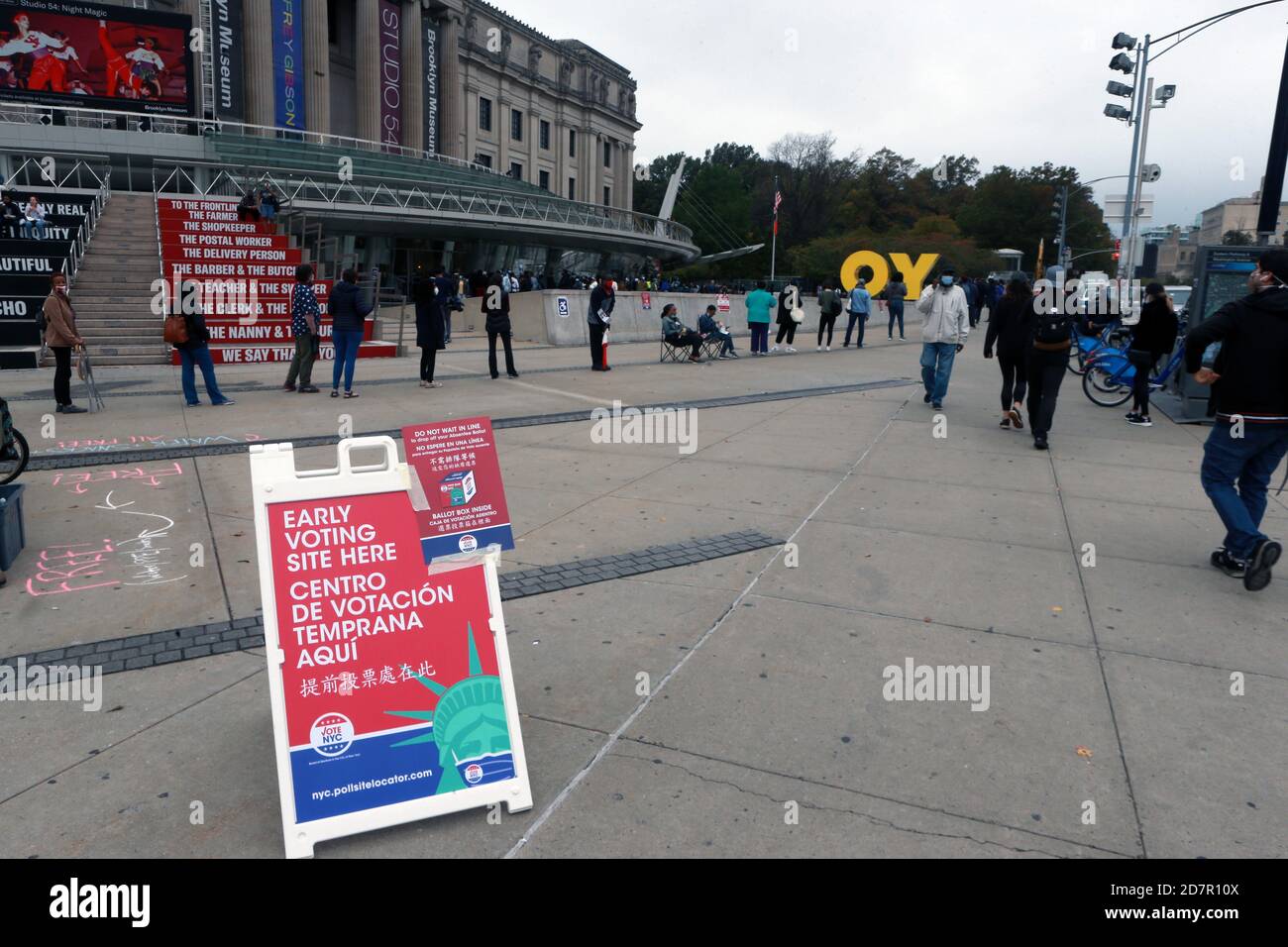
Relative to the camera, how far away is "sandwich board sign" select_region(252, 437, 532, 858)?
3.00 meters

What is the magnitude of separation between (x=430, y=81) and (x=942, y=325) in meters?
49.8

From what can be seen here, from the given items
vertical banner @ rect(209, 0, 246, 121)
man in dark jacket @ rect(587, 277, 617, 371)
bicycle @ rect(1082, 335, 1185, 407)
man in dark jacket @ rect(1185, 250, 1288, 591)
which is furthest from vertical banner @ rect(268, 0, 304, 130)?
man in dark jacket @ rect(1185, 250, 1288, 591)

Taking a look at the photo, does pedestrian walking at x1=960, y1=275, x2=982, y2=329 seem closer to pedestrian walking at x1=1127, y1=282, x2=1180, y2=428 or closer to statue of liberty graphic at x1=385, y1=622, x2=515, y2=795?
pedestrian walking at x1=1127, y1=282, x2=1180, y2=428

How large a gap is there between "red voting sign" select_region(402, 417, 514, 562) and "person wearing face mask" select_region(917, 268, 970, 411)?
9.27 metres

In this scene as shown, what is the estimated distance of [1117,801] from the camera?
3248mm

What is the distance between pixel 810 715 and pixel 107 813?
265cm

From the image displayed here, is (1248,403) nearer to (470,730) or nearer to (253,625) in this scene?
(470,730)

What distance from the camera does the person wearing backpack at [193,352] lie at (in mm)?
11617

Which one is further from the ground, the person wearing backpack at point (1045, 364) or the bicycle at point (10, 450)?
the person wearing backpack at point (1045, 364)

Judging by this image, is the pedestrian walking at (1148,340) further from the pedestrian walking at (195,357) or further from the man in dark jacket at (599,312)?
the pedestrian walking at (195,357)

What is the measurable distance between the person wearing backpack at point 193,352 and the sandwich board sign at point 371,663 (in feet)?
31.8

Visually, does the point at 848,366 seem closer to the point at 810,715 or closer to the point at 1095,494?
the point at 1095,494

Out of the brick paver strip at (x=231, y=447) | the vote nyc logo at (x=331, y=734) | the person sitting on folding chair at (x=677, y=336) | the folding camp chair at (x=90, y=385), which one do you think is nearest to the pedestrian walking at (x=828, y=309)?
the person sitting on folding chair at (x=677, y=336)
